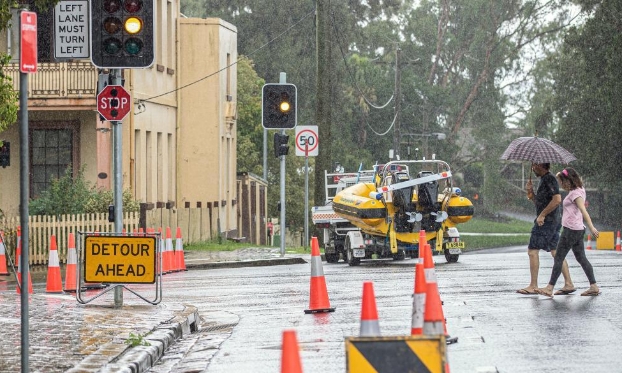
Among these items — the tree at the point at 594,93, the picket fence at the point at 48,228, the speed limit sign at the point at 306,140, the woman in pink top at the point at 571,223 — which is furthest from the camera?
the tree at the point at 594,93

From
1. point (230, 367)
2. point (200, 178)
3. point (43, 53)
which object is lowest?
point (230, 367)

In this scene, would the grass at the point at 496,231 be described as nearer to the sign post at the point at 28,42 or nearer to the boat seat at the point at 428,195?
the boat seat at the point at 428,195

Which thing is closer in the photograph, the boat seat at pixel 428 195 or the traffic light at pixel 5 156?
the boat seat at pixel 428 195

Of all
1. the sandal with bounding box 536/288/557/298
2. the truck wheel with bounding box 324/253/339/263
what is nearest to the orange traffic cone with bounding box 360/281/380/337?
the sandal with bounding box 536/288/557/298

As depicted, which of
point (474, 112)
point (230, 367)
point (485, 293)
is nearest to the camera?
point (230, 367)

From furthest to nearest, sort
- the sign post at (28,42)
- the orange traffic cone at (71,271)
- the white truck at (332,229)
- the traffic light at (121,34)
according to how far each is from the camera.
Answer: the white truck at (332,229)
the orange traffic cone at (71,271)
the traffic light at (121,34)
the sign post at (28,42)

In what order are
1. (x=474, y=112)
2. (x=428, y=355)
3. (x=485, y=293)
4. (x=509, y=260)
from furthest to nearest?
(x=474, y=112) < (x=509, y=260) < (x=485, y=293) < (x=428, y=355)

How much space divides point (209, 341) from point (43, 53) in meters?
18.7

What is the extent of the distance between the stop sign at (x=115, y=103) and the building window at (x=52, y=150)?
1733cm

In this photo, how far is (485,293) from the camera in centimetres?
1681

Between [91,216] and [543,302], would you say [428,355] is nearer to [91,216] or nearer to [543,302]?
[543,302]

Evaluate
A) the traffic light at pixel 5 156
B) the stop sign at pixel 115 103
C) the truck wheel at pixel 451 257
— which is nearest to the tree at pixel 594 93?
the traffic light at pixel 5 156

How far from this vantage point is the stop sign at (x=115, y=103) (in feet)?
50.9

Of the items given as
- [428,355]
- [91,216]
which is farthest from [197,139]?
[428,355]
